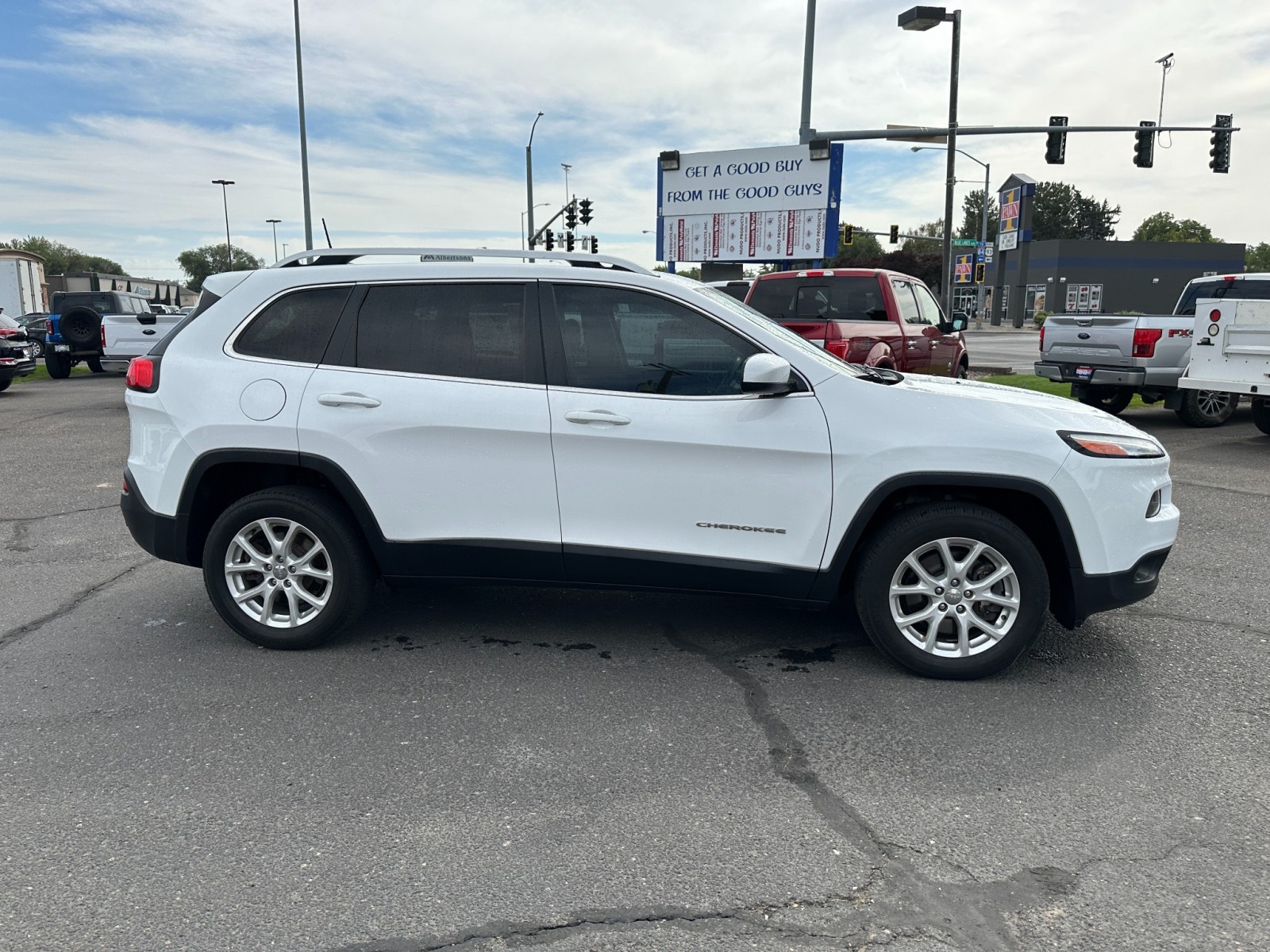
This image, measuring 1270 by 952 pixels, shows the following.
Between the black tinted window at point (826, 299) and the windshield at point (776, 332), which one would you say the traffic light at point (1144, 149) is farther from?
the windshield at point (776, 332)

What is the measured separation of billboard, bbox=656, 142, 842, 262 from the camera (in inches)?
905

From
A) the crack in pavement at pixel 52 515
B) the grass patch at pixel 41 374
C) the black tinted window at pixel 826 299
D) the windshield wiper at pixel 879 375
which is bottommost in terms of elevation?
the crack in pavement at pixel 52 515

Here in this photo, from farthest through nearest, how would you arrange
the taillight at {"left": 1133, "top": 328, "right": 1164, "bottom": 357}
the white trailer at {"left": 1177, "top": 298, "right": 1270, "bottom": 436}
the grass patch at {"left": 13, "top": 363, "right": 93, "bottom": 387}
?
the grass patch at {"left": 13, "top": 363, "right": 93, "bottom": 387} → the taillight at {"left": 1133, "top": 328, "right": 1164, "bottom": 357} → the white trailer at {"left": 1177, "top": 298, "right": 1270, "bottom": 436}

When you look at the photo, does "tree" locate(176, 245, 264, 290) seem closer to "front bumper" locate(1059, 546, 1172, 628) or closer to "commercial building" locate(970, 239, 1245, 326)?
"commercial building" locate(970, 239, 1245, 326)

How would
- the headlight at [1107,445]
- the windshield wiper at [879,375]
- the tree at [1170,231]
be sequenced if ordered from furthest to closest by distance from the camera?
the tree at [1170,231]
the windshield wiper at [879,375]
the headlight at [1107,445]

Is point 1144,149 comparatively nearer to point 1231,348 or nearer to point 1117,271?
point 1231,348

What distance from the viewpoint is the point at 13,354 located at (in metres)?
18.7

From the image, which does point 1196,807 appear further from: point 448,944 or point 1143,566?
point 448,944

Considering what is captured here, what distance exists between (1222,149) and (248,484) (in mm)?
24841

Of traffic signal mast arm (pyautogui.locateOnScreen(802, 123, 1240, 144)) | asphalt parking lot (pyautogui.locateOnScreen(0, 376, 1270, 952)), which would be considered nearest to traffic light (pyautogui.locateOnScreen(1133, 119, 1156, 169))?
traffic signal mast arm (pyautogui.locateOnScreen(802, 123, 1240, 144))

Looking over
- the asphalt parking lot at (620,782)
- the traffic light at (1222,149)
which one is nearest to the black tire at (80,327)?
the asphalt parking lot at (620,782)

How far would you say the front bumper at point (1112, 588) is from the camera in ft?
13.4

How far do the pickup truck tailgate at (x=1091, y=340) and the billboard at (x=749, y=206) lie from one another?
10.3 metres

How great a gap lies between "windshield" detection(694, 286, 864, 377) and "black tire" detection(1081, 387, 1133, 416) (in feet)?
34.6
